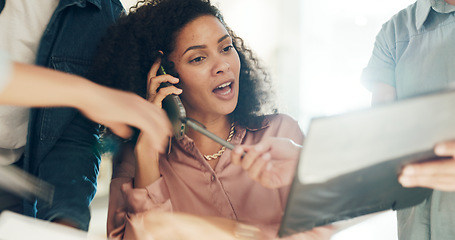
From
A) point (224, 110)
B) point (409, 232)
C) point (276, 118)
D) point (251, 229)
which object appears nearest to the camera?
point (251, 229)

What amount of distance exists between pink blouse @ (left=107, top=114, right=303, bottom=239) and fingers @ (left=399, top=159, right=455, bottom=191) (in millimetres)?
392

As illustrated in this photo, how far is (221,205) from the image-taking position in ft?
3.36

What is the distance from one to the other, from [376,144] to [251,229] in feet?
1.07

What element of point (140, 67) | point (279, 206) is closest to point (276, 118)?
point (279, 206)

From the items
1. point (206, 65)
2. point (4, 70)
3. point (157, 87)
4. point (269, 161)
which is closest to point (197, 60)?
point (206, 65)

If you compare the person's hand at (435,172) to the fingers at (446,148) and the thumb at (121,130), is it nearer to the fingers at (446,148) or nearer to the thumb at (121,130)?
the fingers at (446,148)

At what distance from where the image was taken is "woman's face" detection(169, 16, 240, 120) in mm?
1140

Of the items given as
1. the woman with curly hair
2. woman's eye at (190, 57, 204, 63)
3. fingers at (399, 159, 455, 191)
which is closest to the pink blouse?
the woman with curly hair

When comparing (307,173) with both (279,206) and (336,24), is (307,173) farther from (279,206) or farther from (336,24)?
(336,24)

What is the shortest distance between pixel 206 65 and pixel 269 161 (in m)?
0.50

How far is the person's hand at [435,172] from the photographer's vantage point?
2.07ft

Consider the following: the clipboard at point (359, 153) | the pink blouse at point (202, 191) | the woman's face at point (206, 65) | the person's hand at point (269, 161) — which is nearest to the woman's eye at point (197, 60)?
the woman's face at point (206, 65)

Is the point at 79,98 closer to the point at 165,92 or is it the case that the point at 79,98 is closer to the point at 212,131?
the point at 165,92

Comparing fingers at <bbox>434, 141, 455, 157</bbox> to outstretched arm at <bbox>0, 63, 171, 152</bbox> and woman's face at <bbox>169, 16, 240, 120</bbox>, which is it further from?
woman's face at <bbox>169, 16, 240, 120</bbox>
